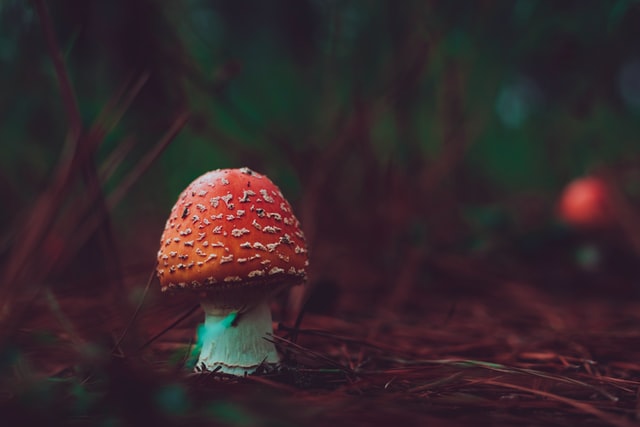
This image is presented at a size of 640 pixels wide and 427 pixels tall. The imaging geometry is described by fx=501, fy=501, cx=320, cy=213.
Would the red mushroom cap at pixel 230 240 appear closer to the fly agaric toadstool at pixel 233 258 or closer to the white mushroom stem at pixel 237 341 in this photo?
the fly agaric toadstool at pixel 233 258

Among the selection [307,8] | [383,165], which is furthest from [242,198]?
[307,8]

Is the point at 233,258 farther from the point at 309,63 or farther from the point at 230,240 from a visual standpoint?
the point at 309,63

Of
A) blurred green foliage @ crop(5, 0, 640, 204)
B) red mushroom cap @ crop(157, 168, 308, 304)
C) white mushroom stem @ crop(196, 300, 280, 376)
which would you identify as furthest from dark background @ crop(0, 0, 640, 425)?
red mushroom cap @ crop(157, 168, 308, 304)

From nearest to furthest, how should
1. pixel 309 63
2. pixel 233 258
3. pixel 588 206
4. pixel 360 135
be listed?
pixel 233 258 → pixel 360 135 → pixel 588 206 → pixel 309 63

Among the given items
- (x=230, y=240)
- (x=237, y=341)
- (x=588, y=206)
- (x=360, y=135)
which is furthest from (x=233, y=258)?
(x=588, y=206)

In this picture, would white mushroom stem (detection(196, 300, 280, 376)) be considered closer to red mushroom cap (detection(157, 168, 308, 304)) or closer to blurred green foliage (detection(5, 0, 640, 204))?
red mushroom cap (detection(157, 168, 308, 304))

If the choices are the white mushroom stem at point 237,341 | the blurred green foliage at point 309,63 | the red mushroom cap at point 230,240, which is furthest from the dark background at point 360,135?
the red mushroom cap at point 230,240
